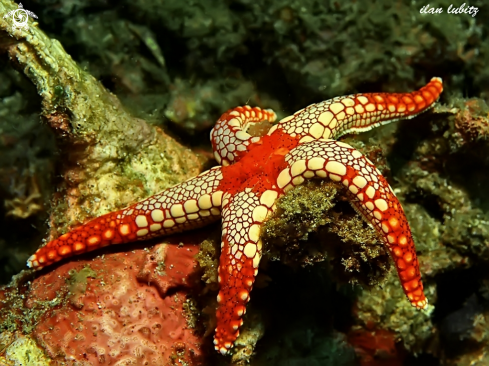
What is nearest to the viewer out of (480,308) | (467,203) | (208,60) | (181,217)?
(181,217)

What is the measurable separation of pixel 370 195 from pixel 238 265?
3.65 feet

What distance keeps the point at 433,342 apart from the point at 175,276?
3638 mm

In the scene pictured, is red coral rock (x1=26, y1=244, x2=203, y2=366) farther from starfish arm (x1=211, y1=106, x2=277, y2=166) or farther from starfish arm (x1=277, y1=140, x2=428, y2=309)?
starfish arm (x1=277, y1=140, x2=428, y2=309)

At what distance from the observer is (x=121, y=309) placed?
12.6 feet

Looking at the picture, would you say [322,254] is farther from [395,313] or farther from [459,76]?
[459,76]

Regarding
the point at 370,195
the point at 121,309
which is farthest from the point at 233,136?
the point at 121,309

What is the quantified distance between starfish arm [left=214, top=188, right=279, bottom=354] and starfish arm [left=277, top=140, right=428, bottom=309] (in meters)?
0.32

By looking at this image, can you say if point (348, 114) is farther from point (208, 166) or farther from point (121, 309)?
point (121, 309)

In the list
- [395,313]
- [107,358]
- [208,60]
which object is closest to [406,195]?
[395,313]

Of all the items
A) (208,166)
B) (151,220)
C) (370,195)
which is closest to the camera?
(370,195)

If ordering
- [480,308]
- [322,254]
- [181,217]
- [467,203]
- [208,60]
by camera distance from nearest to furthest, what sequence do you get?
[322,254]
[181,217]
[208,60]
[467,203]
[480,308]

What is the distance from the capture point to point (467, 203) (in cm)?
504

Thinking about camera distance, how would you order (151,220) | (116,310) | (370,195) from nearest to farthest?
1. (370,195)
2. (116,310)
3. (151,220)

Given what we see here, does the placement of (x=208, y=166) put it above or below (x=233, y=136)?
below
